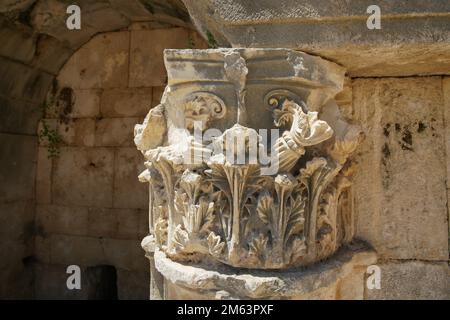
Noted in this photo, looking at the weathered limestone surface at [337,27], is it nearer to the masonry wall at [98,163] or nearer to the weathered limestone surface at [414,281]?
the weathered limestone surface at [414,281]

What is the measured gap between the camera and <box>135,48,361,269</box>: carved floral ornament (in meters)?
1.67

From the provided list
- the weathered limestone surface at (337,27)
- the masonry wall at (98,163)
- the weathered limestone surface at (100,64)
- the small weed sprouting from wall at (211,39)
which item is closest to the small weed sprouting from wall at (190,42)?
the masonry wall at (98,163)

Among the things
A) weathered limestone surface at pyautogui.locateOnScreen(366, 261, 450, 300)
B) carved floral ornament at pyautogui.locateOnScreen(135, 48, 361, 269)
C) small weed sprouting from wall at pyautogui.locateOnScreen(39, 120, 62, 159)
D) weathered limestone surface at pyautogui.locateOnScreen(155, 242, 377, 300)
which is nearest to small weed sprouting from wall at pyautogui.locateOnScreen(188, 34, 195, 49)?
small weed sprouting from wall at pyautogui.locateOnScreen(39, 120, 62, 159)

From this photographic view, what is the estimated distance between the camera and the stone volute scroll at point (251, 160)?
167cm

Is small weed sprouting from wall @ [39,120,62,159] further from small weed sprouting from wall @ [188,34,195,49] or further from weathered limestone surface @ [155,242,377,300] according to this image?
weathered limestone surface @ [155,242,377,300]

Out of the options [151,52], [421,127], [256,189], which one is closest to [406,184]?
[421,127]

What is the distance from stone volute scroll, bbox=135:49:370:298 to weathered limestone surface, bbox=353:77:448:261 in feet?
0.93

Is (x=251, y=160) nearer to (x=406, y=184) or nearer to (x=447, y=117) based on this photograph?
(x=406, y=184)

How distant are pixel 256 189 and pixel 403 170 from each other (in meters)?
0.83

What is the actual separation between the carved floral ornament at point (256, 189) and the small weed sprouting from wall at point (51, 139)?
3422 mm

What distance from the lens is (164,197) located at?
6.49 feet

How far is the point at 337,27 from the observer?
1.73 meters
